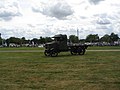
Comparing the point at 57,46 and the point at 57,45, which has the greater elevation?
the point at 57,45

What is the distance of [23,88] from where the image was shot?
448 inches

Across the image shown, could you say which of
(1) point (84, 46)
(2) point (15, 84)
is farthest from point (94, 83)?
(1) point (84, 46)

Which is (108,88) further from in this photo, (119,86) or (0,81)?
(0,81)

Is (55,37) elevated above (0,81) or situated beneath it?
elevated above

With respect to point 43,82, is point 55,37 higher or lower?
higher

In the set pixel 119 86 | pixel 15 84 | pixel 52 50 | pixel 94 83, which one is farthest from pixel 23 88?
pixel 52 50

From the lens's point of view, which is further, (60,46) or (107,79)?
(60,46)

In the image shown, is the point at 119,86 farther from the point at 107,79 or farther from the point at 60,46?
the point at 60,46

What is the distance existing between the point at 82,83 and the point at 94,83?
1.62ft

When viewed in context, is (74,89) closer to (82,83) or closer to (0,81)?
(82,83)

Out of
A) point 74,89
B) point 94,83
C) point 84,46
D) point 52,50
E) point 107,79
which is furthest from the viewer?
point 84,46

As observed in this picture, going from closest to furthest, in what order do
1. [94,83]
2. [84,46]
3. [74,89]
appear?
[74,89], [94,83], [84,46]

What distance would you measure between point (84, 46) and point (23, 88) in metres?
24.7

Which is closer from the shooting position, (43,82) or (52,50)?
(43,82)
